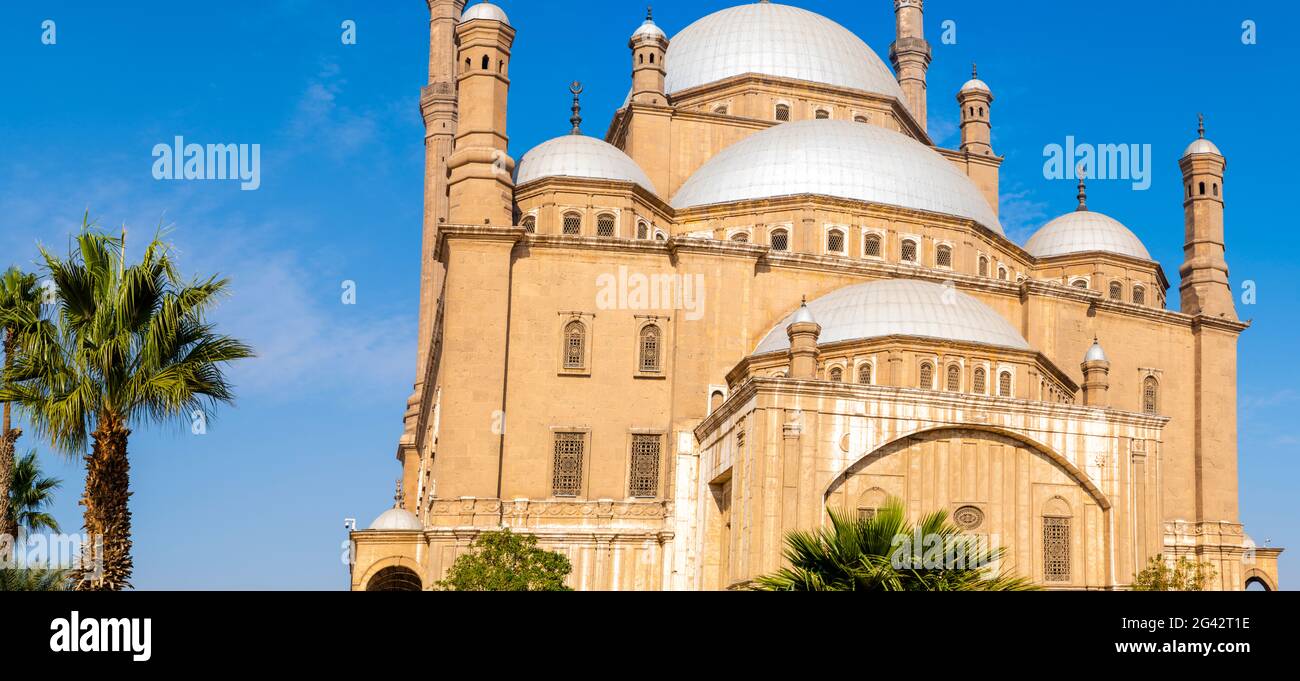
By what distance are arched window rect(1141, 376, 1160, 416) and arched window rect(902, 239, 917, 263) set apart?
6639mm

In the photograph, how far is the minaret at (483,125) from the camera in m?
33.2

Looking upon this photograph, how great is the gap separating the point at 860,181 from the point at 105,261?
981 inches

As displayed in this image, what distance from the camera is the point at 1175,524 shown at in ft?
124

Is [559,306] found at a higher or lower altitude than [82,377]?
higher

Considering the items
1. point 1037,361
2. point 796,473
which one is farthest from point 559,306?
point 1037,361

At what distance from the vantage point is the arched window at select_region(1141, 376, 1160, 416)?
37.9m

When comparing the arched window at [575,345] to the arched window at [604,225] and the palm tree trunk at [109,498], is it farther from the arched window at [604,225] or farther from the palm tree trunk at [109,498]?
the palm tree trunk at [109,498]

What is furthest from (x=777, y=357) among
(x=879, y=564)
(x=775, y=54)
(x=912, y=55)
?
(x=912, y=55)

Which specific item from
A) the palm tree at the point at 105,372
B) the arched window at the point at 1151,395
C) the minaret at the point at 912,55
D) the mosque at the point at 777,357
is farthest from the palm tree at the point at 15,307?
the minaret at the point at 912,55

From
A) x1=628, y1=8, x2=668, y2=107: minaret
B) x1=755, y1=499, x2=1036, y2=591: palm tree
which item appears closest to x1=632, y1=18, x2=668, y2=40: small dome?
x1=628, y1=8, x2=668, y2=107: minaret

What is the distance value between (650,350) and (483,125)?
6.29 m

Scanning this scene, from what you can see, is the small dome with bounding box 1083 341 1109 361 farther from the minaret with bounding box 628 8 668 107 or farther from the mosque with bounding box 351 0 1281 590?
the minaret with bounding box 628 8 668 107
